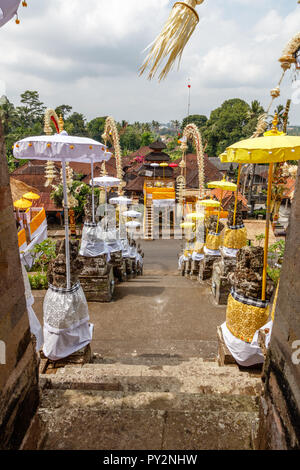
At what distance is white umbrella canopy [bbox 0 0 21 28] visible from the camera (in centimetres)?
159

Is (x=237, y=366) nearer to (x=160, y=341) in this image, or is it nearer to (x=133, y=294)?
(x=160, y=341)

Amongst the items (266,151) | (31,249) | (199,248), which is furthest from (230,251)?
(31,249)

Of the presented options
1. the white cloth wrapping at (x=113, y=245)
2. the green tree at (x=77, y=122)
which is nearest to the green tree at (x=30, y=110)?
the green tree at (x=77, y=122)

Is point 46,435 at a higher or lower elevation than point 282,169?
lower

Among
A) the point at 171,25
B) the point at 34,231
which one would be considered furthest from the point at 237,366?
the point at 34,231

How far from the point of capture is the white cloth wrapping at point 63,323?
3865 millimetres

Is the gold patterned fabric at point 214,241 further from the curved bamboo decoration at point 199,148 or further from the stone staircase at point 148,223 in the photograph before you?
the stone staircase at point 148,223

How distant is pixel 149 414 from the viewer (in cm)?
208

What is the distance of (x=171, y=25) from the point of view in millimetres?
1846

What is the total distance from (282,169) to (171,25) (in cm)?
1856

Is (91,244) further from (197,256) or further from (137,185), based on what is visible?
(137,185)

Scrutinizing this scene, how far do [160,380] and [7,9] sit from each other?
3.46 m

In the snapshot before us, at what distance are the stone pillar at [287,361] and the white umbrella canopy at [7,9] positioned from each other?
1.89 m
